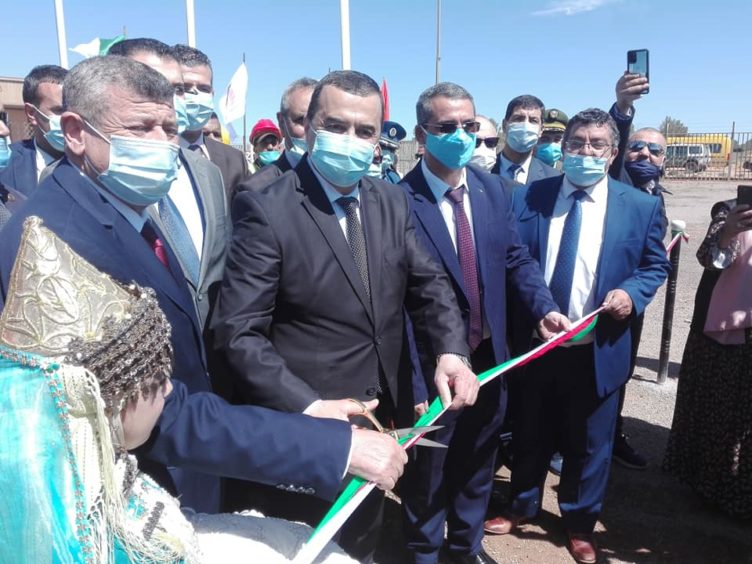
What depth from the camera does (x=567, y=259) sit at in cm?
321

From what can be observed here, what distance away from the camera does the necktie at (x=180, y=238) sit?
2504 mm

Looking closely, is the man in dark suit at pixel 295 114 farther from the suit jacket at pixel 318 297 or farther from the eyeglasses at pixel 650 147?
the eyeglasses at pixel 650 147

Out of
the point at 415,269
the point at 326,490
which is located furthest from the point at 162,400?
the point at 415,269

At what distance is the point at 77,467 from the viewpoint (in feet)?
3.31

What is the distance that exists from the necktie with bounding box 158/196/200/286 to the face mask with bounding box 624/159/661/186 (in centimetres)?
347

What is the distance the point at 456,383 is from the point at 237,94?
8493 millimetres

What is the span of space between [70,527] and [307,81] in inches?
140

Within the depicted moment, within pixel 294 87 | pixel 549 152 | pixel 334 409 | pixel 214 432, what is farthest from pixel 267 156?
pixel 214 432

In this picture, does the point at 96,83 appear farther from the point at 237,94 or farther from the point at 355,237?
the point at 237,94

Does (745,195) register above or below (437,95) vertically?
below

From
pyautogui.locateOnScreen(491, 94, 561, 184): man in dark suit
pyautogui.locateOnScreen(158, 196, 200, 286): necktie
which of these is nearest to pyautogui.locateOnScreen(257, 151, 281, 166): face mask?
pyautogui.locateOnScreen(491, 94, 561, 184): man in dark suit

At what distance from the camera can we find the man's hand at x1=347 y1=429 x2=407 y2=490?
1.48 meters

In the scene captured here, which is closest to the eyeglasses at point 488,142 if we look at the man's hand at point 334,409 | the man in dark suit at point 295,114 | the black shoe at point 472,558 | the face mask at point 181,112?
the man in dark suit at point 295,114

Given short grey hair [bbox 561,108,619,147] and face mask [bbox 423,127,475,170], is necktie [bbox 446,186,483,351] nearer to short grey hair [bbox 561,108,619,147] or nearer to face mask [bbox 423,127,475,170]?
face mask [bbox 423,127,475,170]
